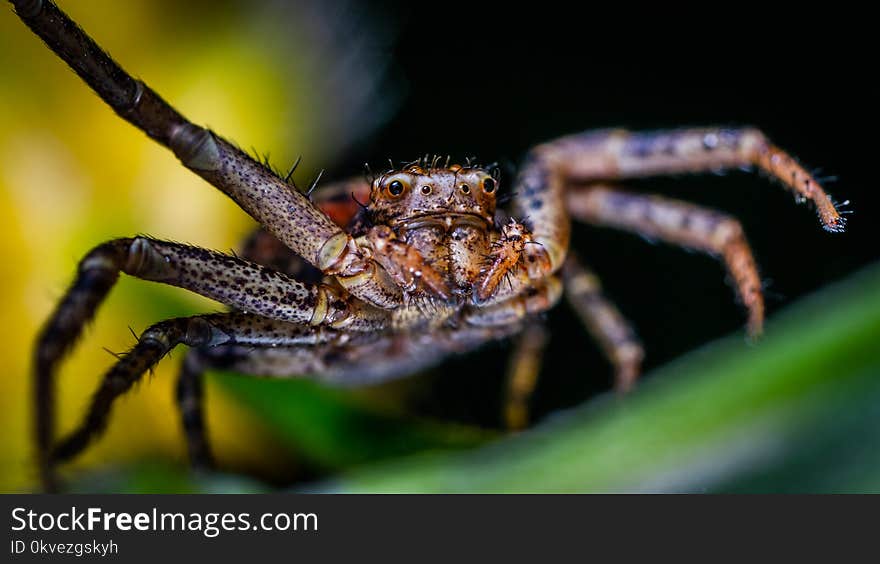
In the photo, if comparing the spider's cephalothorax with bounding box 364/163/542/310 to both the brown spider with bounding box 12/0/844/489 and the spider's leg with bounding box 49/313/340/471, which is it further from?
the spider's leg with bounding box 49/313/340/471

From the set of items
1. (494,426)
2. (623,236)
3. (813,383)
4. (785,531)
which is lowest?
(785,531)

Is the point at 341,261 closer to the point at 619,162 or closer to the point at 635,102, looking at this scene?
the point at 619,162

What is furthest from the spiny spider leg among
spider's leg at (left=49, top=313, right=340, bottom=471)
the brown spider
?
spider's leg at (left=49, top=313, right=340, bottom=471)

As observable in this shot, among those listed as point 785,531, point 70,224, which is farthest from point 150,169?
point 785,531

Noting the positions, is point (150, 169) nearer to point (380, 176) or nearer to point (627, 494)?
point (380, 176)

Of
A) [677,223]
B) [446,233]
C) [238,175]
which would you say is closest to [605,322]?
[677,223]

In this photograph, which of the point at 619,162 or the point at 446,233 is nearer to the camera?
the point at 446,233

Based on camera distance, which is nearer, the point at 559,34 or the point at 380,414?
the point at 380,414
